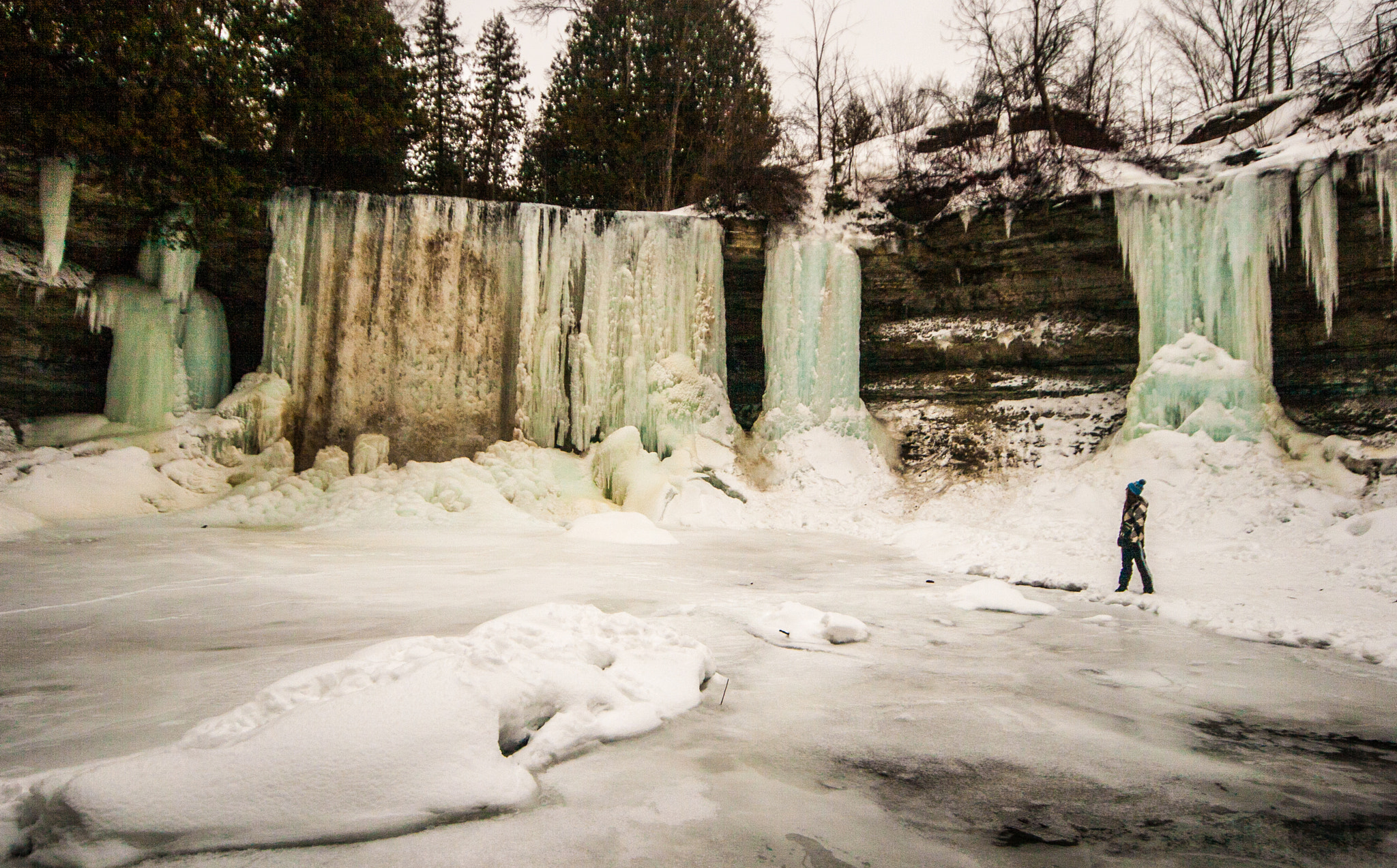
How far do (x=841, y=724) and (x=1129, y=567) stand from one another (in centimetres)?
507

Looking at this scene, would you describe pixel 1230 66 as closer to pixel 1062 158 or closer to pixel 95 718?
pixel 1062 158

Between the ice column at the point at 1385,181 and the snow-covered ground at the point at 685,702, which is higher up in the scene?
the ice column at the point at 1385,181

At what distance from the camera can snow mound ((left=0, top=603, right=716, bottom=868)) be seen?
1701 mm

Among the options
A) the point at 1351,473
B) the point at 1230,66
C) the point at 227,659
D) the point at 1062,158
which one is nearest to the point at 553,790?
the point at 227,659

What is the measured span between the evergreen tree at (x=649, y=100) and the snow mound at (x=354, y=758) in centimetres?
1648

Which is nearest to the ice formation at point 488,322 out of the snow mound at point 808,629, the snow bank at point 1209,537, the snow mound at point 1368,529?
the snow bank at point 1209,537

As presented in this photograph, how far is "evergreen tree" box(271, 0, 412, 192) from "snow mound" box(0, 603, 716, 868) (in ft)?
44.0

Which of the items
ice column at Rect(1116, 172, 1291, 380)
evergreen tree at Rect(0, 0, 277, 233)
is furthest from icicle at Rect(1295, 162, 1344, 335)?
evergreen tree at Rect(0, 0, 277, 233)

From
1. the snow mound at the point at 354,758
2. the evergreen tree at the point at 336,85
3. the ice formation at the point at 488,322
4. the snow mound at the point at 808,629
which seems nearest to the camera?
the snow mound at the point at 354,758

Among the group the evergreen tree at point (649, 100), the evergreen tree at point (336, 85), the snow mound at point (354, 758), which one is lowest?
the snow mound at point (354, 758)

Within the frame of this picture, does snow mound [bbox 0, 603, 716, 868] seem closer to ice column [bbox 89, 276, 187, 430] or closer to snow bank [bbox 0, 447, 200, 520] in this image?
snow bank [bbox 0, 447, 200, 520]

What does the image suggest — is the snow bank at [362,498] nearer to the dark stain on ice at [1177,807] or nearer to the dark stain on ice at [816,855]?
the dark stain on ice at [1177,807]

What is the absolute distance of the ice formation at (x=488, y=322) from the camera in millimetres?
12367

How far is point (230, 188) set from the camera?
35.8 feet
